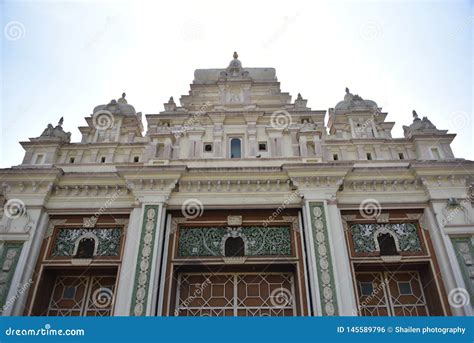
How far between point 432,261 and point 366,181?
245 centimetres

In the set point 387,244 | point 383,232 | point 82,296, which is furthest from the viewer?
point 383,232

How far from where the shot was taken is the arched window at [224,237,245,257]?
1034 cm

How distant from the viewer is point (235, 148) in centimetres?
1259

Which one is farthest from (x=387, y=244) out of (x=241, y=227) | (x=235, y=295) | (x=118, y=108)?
(x=118, y=108)

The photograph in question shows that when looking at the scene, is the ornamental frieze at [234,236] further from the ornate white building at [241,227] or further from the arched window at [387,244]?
the arched window at [387,244]

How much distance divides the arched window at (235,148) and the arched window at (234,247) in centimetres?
280

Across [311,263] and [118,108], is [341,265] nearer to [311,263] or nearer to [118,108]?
[311,263]

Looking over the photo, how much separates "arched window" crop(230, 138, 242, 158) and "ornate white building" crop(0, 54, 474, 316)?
0.26m

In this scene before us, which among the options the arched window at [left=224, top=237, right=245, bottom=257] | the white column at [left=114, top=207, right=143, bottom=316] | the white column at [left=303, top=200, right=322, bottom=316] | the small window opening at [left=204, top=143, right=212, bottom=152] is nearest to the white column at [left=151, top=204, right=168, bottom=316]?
the white column at [left=114, top=207, right=143, bottom=316]

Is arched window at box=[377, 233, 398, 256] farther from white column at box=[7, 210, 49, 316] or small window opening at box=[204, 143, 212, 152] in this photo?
white column at box=[7, 210, 49, 316]

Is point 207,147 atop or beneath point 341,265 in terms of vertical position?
atop

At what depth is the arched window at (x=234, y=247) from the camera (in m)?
10.3

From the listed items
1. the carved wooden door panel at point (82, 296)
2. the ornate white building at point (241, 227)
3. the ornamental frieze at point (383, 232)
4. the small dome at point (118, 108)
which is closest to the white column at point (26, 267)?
the ornate white building at point (241, 227)

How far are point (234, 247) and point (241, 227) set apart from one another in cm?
56
